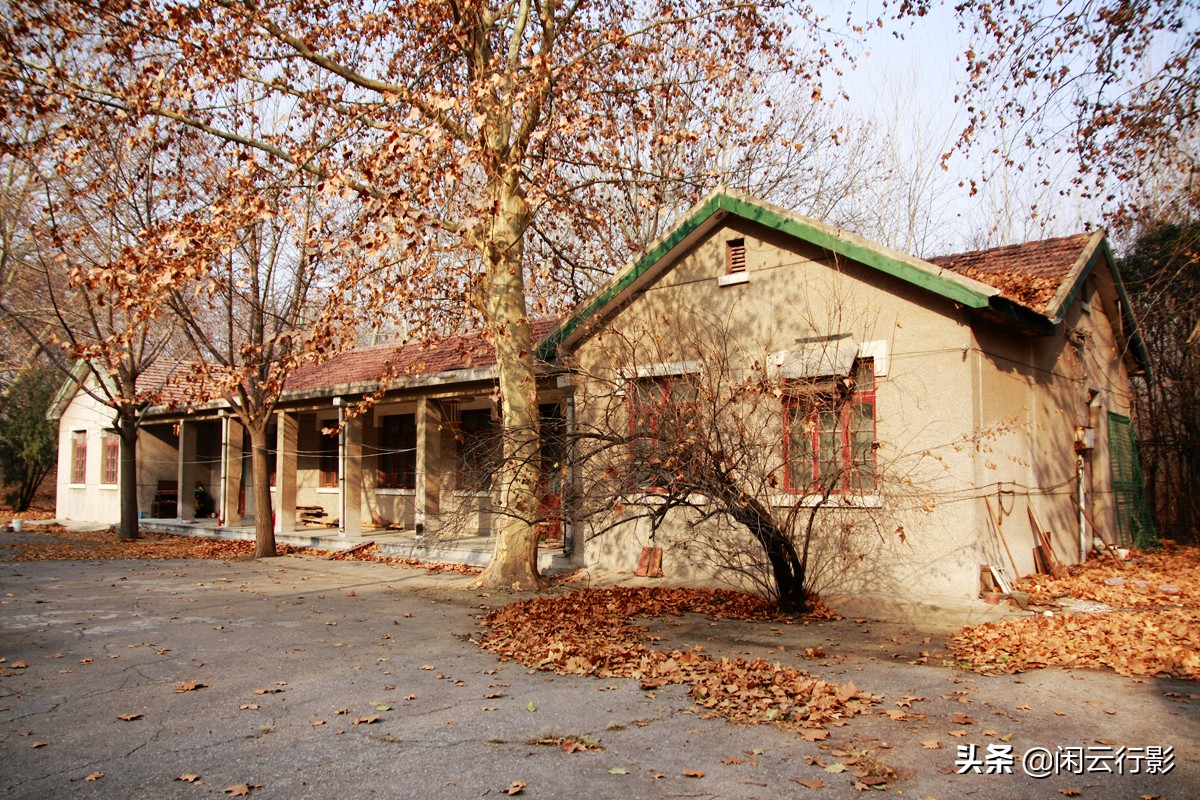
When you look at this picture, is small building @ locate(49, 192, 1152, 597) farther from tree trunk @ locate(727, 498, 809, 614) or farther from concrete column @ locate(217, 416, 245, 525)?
concrete column @ locate(217, 416, 245, 525)

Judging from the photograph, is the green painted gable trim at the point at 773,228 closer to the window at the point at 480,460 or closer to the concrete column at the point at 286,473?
the window at the point at 480,460

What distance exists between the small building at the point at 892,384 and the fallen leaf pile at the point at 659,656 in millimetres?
1056

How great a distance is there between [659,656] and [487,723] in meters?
2.29

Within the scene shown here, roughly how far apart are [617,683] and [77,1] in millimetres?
9984

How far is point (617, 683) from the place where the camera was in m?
7.11

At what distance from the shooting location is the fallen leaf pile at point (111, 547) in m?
17.9

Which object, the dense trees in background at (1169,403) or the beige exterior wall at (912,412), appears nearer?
the beige exterior wall at (912,412)

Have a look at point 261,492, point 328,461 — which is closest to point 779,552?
point 261,492

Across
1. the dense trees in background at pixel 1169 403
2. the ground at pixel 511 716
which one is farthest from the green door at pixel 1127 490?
the ground at pixel 511 716

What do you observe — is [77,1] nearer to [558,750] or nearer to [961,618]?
[558,750]

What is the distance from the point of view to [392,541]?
1784 cm

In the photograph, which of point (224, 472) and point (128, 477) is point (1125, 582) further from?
point (128, 477)

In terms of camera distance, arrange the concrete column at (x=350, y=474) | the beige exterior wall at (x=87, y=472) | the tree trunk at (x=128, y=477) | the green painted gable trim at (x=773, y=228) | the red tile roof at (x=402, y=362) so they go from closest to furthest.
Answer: the green painted gable trim at (x=773, y=228) < the red tile roof at (x=402, y=362) < the concrete column at (x=350, y=474) < the tree trunk at (x=128, y=477) < the beige exterior wall at (x=87, y=472)

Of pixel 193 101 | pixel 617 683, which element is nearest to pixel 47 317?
pixel 193 101
